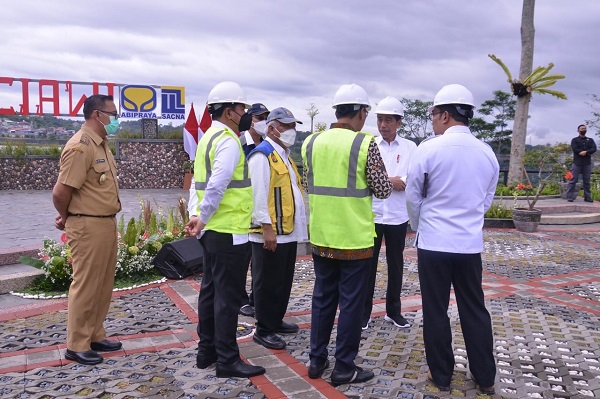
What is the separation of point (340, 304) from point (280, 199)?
3.63 feet

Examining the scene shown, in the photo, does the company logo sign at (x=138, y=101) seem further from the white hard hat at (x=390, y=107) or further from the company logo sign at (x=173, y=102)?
the white hard hat at (x=390, y=107)

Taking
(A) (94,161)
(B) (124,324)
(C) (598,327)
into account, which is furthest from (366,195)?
(C) (598,327)

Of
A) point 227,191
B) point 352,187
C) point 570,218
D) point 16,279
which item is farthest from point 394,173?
point 570,218

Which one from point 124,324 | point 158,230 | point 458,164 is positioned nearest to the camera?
point 458,164

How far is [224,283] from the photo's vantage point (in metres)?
3.55

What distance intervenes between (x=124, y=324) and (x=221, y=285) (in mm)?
1628

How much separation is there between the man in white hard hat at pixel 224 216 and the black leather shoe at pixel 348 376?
0.51 metres

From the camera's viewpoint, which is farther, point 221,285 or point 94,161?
point 94,161

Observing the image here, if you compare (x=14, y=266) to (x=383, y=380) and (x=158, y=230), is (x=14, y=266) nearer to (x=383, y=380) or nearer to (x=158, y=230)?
(x=158, y=230)

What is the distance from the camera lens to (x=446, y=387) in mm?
3469

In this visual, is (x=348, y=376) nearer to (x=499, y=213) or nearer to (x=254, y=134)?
(x=254, y=134)

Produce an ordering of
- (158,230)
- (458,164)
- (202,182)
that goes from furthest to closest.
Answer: (158,230) < (202,182) < (458,164)

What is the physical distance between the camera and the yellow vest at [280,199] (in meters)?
4.24

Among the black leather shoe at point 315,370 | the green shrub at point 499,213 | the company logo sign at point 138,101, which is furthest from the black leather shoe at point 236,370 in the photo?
the company logo sign at point 138,101
